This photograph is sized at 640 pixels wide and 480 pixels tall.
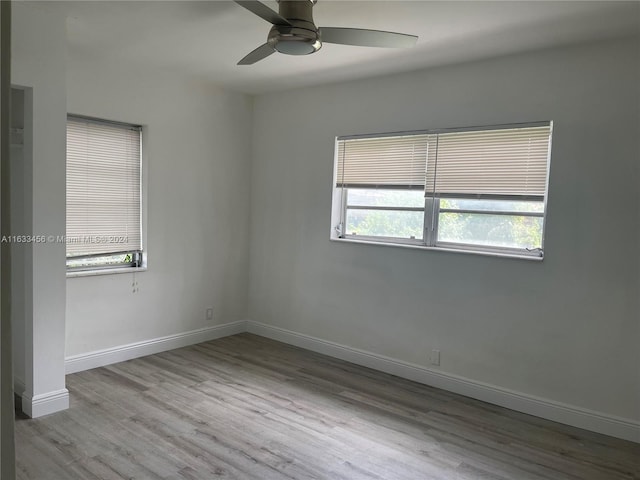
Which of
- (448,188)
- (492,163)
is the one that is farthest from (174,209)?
(492,163)

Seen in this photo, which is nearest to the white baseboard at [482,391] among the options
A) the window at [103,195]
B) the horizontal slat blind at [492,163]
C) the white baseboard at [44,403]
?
the horizontal slat blind at [492,163]

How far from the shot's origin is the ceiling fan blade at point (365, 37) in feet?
7.92

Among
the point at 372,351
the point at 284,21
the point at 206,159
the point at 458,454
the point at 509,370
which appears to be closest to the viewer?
the point at 284,21

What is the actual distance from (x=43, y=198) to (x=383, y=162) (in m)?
2.72

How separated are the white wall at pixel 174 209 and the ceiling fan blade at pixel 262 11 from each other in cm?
231

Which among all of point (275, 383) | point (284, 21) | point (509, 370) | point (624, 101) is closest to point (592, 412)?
point (509, 370)

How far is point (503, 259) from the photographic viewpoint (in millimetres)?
3506

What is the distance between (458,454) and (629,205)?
6.38 ft

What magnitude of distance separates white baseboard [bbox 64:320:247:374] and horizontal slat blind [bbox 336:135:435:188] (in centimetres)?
207

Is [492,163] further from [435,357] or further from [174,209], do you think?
[174,209]

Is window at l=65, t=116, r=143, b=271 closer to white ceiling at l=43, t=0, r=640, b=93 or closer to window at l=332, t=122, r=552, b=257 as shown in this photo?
white ceiling at l=43, t=0, r=640, b=93

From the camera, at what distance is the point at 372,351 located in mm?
4293

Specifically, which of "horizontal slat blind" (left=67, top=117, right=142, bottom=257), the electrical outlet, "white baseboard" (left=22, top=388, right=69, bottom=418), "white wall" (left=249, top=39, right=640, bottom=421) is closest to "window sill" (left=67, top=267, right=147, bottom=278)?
"horizontal slat blind" (left=67, top=117, right=142, bottom=257)

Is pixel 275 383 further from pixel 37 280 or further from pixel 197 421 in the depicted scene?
pixel 37 280
